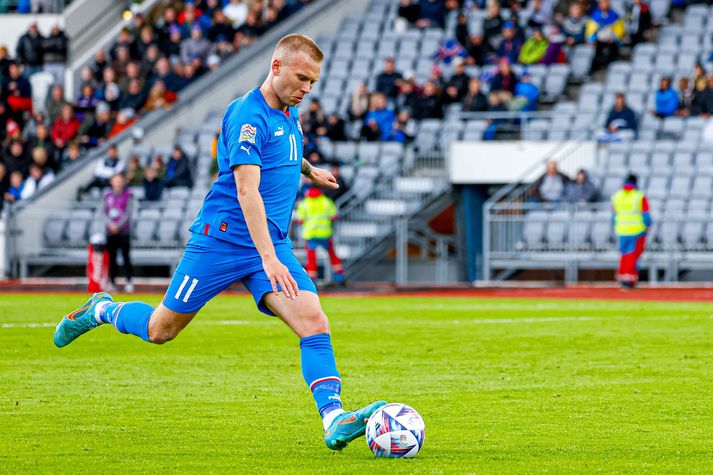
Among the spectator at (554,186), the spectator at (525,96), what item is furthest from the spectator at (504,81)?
the spectator at (554,186)

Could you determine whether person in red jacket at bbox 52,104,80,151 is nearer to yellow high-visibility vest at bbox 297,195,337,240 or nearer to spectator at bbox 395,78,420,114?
spectator at bbox 395,78,420,114

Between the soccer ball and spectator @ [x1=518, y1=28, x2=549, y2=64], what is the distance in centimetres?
2249

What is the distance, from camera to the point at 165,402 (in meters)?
9.27

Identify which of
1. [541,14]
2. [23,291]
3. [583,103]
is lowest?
[23,291]

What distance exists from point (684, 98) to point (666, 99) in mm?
448

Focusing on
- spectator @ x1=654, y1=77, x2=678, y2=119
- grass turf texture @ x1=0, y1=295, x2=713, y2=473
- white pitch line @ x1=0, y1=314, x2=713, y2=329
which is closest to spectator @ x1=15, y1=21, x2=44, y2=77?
spectator @ x1=654, y1=77, x2=678, y2=119

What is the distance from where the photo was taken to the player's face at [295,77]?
7277 millimetres

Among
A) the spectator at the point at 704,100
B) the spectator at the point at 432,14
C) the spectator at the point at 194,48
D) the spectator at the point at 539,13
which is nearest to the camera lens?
the spectator at the point at 704,100

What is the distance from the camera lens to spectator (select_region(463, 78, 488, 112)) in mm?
27453

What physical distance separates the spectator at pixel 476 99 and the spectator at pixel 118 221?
24.0 ft

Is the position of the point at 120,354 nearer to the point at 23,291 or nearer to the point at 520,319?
the point at 520,319

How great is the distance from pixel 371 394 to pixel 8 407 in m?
2.43

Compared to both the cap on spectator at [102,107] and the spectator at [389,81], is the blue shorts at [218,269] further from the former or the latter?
the cap on spectator at [102,107]

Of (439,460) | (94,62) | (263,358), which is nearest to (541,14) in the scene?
(94,62)
